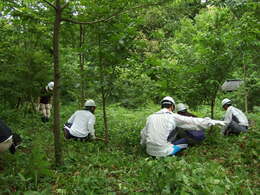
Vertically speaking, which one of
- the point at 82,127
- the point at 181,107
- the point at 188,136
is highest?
the point at 181,107

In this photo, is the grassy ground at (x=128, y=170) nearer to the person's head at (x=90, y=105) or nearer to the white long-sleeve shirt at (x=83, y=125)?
the white long-sleeve shirt at (x=83, y=125)

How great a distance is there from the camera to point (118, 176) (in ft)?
14.1

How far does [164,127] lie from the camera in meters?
5.45

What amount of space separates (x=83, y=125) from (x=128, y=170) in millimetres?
2608

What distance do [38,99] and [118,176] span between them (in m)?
6.82

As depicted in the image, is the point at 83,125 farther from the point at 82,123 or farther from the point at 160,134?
the point at 160,134

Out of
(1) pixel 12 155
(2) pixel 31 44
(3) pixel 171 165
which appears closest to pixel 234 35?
(3) pixel 171 165

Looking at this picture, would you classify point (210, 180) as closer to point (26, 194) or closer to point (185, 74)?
point (26, 194)

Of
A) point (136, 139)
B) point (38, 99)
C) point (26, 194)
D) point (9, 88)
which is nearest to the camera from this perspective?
point (26, 194)

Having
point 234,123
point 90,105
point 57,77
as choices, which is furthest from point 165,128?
point 234,123

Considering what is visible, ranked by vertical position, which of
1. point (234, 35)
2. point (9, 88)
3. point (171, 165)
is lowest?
point (171, 165)

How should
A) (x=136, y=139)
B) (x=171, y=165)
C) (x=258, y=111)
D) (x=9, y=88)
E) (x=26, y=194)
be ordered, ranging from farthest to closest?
(x=258, y=111)
(x=9, y=88)
(x=136, y=139)
(x=171, y=165)
(x=26, y=194)

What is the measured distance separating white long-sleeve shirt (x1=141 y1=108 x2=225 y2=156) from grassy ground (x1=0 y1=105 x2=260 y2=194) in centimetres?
41

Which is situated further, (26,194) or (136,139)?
(136,139)
